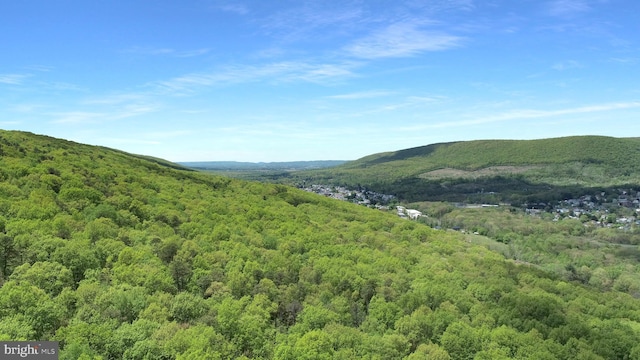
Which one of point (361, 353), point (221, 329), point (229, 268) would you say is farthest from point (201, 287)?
point (361, 353)

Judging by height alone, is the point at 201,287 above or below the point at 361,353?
above

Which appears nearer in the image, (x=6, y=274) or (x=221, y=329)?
(x=221, y=329)

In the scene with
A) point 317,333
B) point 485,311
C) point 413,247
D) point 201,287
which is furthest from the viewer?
point 413,247

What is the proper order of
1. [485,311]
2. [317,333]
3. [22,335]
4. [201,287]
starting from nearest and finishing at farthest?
1. [22,335]
2. [317,333]
3. [201,287]
4. [485,311]

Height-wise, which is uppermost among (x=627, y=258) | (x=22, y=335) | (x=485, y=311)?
(x=22, y=335)

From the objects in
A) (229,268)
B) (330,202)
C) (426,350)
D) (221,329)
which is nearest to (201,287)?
(229,268)

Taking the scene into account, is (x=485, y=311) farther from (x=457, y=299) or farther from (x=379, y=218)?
(x=379, y=218)
